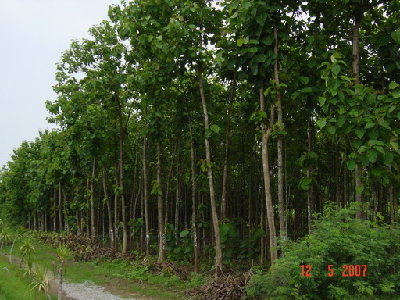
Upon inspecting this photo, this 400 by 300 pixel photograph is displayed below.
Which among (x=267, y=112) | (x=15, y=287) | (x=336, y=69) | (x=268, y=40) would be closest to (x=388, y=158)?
(x=336, y=69)

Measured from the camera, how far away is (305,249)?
6.79m

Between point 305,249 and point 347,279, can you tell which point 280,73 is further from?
point 347,279

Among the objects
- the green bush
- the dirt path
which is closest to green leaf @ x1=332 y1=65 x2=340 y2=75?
the green bush

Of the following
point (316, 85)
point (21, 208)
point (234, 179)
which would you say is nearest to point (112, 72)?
point (234, 179)

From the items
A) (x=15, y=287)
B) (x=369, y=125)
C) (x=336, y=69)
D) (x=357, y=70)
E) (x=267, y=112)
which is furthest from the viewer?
(x=15, y=287)

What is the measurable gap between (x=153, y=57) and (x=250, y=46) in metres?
4.38

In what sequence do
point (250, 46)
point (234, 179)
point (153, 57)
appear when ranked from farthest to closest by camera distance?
1. point (234, 179)
2. point (153, 57)
3. point (250, 46)

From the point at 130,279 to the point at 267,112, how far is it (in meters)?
6.88

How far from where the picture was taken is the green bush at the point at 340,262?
6254mm

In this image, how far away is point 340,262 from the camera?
22.1 ft

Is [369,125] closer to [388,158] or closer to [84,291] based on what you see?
[388,158]

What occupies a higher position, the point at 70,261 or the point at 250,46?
the point at 250,46

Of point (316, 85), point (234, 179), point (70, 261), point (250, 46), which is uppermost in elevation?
point (250, 46)
